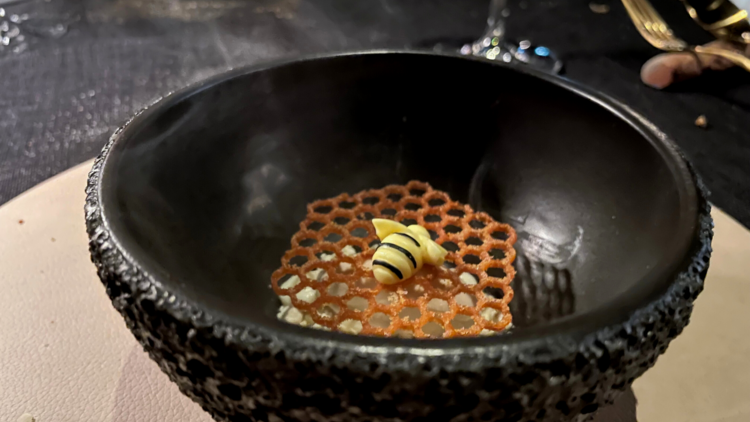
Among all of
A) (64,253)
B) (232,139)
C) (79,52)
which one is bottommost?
(79,52)

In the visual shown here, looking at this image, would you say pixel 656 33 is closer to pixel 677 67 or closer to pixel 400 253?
pixel 677 67

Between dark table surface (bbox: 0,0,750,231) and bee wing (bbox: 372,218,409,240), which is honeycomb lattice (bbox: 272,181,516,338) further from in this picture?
dark table surface (bbox: 0,0,750,231)

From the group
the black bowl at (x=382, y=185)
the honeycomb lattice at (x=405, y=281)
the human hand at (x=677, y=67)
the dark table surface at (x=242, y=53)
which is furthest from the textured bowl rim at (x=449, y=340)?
the human hand at (x=677, y=67)

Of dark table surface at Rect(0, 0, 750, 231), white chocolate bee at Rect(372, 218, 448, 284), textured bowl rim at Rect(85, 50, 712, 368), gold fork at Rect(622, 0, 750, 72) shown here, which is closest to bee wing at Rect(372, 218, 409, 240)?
white chocolate bee at Rect(372, 218, 448, 284)

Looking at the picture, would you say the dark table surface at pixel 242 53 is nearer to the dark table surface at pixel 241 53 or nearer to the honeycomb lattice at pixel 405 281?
the dark table surface at pixel 241 53

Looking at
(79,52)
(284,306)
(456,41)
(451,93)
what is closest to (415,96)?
(451,93)

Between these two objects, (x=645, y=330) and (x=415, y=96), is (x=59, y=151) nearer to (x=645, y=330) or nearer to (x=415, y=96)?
(x=415, y=96)
